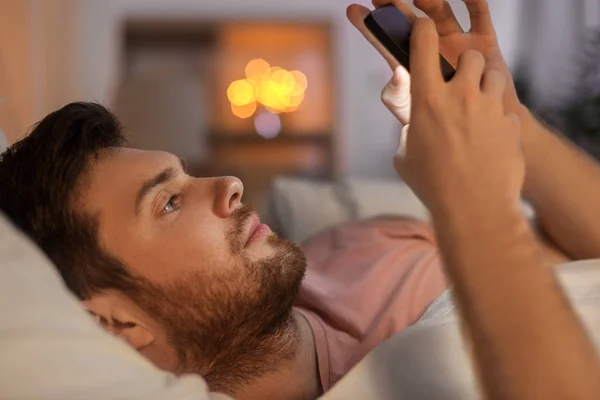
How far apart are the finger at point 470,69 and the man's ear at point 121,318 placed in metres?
0.42

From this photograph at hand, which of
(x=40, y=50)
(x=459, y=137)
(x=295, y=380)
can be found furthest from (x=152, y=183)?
(x=40, y=50)

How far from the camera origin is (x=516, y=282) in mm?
461

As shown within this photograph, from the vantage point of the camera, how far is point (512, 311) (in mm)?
454

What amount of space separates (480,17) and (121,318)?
61 cm

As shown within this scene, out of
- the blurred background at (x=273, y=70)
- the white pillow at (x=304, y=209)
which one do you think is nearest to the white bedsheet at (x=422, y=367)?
the white pillow at (x=304, y=209)

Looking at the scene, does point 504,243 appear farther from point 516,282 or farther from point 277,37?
point 277,37

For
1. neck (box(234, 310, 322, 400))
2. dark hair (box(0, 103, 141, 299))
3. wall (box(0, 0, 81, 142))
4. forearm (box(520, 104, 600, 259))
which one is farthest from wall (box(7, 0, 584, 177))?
forearm (box(520, 104, 600, 259))

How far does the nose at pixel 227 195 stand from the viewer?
30.6 inches

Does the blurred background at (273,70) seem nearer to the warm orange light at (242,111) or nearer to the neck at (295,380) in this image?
the warm orange light at (242,111)

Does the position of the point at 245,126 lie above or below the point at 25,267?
below

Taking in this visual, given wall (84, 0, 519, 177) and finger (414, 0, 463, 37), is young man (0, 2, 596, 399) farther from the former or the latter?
wall (84, 0, 519, 177)

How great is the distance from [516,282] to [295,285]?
1.19 feet

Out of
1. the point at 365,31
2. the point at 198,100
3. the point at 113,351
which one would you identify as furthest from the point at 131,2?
the point at 113,351

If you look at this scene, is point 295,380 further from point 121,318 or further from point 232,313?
point 121,318
